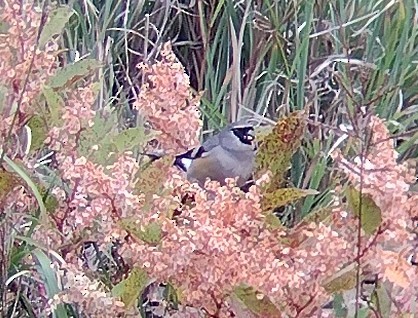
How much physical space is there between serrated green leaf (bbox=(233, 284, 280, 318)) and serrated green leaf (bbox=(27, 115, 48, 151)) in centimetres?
47

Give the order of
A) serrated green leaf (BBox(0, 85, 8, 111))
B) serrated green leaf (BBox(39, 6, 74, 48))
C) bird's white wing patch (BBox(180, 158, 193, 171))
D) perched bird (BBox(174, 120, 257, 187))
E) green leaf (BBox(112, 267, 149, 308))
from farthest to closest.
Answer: perched bird (BBox(174, 120, 257, 187)) → bird's white wing patch (BBox(180, 158, 193, 171)) → serrated green leaf (BBox(39, 6, 74, 48)) → serrated green leaf (BBox(0, 85, 8, 111)) → green leaf (BBox(112, 267, 149, 308))

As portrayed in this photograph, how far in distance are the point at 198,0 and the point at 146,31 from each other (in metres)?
0.20

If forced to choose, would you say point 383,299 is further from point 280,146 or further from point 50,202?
point 50,202

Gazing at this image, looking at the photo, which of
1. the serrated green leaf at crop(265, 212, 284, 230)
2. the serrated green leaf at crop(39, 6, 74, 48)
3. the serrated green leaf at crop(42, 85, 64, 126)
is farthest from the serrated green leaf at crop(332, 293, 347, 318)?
the serrated green leaf at crop(39, 6, 74, 48)

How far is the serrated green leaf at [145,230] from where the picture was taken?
1.10 m

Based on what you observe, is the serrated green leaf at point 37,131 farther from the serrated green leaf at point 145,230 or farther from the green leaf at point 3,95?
the serrated green leaf at point 145,230

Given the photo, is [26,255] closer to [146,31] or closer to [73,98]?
[73,98]

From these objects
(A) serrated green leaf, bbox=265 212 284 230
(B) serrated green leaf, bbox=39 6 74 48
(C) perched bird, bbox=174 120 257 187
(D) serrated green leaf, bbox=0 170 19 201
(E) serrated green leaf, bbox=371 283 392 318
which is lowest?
(C) perched bird, bbox=174 120 257 187

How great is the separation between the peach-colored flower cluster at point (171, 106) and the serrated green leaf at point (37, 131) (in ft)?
0.44

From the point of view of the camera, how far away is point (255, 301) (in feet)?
3.35

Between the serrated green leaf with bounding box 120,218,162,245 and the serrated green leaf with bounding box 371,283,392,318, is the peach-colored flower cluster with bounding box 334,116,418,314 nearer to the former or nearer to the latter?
the serrated green leaf with bounding box 371,283,392,318

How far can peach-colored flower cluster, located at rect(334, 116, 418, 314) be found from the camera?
1.02 m

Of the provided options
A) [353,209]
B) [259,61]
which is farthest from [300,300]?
[259,61]

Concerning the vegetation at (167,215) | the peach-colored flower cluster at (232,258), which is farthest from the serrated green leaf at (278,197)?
the peach-colored flower cluster at (232,258)
